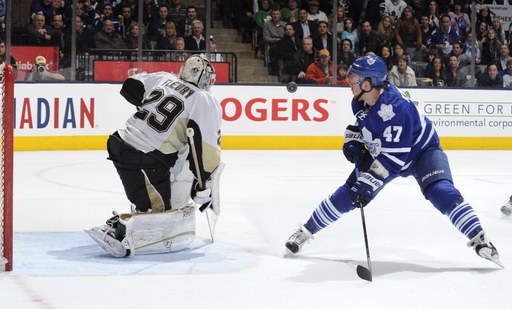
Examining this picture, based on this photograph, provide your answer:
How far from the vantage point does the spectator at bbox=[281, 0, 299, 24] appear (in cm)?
1194

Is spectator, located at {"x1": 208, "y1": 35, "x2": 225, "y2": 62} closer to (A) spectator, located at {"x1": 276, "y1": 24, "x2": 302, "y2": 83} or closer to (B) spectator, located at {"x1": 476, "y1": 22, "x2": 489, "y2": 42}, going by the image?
(A) spectator, located at {"x1": 276, "y1": 24, "x2": 302, "y2": 83}

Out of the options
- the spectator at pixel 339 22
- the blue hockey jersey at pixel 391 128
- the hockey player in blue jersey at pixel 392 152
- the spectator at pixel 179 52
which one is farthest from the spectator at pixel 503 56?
the blue hockey jersey at pixel 391 128

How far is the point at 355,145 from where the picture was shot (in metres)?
5.04

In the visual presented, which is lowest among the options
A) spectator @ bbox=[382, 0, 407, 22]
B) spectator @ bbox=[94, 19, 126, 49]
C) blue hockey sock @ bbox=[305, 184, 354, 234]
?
blue hockey sock @ bbox=[305, 184, 354, 234]

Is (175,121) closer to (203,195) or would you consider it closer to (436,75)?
(203,195)

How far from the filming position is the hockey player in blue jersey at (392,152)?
4703mm

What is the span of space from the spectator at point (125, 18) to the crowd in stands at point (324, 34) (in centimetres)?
1

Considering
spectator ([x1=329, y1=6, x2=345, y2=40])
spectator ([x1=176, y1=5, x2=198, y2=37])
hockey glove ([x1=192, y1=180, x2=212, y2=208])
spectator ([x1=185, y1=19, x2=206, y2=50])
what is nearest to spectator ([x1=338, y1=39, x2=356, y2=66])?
spectator ([x1=329, y1=6, x2=345, y2=40])

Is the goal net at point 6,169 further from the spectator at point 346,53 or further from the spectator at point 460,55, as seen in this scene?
the spectator at point 460,55

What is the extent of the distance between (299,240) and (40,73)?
6.11m

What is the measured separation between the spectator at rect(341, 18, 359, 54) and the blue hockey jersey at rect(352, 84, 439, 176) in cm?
694

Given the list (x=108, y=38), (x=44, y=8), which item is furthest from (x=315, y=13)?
(x=44, y=8)

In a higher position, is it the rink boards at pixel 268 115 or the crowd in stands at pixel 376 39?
the crowd in stands at pixel 376 39

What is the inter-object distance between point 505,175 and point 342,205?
472 centimetres
